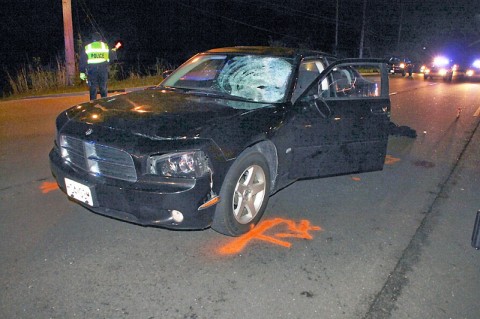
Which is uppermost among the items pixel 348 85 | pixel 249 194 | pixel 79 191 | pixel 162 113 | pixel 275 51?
pixel 275 51

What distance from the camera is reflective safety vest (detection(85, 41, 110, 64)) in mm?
9688

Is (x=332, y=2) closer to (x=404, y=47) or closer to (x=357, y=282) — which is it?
(x=404, y=47)

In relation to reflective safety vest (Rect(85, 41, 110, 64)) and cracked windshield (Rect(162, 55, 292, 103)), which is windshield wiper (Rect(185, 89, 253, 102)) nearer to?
cracked windshield (Rect(162, 55, 292, 103))

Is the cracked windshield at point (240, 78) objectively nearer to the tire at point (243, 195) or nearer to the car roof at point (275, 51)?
the car roof at point (275, 51)

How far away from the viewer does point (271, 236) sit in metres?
3.93

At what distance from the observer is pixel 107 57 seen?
32.6 feet

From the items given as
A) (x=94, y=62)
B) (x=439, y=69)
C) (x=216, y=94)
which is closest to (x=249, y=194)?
(x=216, y=94)

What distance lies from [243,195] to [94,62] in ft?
23.9

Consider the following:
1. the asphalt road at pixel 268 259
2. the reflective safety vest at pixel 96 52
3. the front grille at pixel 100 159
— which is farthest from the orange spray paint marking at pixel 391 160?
the reflective safety vest at pixel 96 52

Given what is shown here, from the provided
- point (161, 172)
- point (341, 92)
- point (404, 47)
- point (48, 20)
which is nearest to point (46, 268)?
point (161, 172)

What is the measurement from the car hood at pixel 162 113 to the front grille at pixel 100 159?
19 cm

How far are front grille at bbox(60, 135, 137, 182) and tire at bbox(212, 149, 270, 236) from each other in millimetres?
770

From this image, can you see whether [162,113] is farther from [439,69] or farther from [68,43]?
[439,69]

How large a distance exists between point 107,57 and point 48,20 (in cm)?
4043
